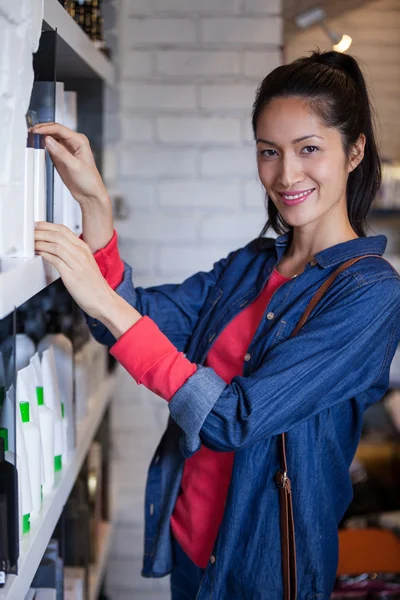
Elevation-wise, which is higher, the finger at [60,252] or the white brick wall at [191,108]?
the white brick wall at [191,108]

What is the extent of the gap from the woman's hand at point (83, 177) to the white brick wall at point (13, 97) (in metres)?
0.20

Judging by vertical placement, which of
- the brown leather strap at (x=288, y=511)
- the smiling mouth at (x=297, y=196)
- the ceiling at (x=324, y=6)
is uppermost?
the ceiling at (x=324, y=6)

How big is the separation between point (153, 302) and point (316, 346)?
1.73ft

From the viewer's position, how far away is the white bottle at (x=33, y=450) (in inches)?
48.3

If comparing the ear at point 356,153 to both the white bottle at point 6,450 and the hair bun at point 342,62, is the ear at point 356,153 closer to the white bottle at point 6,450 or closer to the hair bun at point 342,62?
the hair bun at point 342,62

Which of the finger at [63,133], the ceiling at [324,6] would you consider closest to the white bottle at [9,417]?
the finger at [63,133]

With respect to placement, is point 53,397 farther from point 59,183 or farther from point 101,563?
point 101,563

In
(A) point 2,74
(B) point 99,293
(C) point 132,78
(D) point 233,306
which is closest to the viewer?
(A) point 2,74

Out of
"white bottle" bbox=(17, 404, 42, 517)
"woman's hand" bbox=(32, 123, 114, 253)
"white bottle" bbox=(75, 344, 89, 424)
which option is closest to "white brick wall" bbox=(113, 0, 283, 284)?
"white bottle" bbox=(75, 344, 89, 424)

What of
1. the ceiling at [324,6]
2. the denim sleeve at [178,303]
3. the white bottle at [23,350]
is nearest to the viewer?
the white bottle at [23,350]

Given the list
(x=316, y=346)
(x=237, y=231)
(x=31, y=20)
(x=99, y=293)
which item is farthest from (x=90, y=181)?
(x=237, y=231)

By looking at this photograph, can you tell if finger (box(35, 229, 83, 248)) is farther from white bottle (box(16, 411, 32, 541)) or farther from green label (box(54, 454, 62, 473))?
green label (box(54, 454, 62, 473))

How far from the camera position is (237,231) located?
256 cm

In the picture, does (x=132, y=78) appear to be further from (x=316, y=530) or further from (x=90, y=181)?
(x=316, y=530)
